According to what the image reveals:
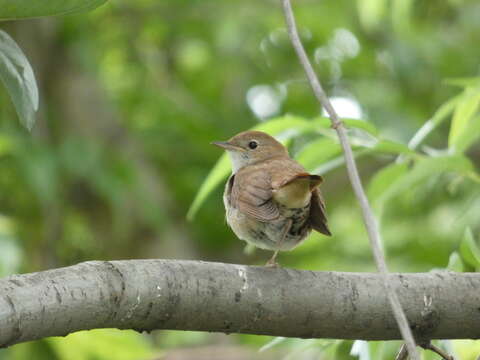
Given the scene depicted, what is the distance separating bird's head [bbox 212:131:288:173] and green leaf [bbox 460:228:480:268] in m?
1.91

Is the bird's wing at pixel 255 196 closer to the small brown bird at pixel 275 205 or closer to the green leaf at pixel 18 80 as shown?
the small brown bird at pixel 275 205

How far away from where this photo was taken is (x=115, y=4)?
27.2ft

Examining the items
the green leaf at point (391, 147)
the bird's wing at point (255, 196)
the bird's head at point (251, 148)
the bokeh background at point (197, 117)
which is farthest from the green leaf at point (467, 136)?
the bokeh background at point (197, 117)

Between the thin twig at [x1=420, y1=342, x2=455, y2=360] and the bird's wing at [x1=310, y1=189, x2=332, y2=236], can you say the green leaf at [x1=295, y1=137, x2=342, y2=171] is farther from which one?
the thin twig at [x1=420, y1=342, x2=455, y2=360]

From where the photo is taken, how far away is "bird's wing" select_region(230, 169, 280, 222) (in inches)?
131

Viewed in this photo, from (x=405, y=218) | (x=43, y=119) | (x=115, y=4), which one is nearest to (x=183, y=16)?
(x=115, y=4)

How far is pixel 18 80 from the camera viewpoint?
6.39 ft

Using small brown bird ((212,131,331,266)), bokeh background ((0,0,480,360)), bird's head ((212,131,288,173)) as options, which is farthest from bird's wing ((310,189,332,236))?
bokeh background ((0,0,480,360))

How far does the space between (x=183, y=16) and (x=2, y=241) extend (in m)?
4.27

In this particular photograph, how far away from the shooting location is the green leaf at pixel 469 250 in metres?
2.67

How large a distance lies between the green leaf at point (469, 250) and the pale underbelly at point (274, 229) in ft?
2.45

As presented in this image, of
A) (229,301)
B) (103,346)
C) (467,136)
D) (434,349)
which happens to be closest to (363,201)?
(229,301)

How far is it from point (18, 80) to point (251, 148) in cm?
274

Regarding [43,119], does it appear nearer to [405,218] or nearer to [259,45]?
[259,45]
